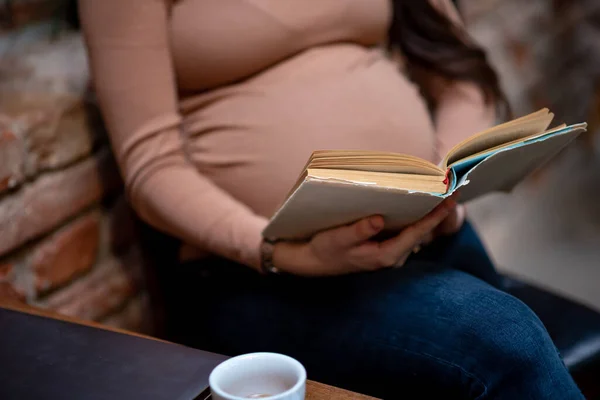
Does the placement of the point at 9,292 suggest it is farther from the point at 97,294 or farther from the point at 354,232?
the point at 354,232

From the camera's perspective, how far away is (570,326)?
1002mm

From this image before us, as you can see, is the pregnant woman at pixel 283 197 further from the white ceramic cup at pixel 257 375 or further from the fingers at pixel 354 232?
the white ceramic cup at pixel 257 375

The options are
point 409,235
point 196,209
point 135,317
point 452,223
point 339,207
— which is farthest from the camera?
point 135,317

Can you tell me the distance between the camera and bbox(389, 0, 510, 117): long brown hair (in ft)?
3.70

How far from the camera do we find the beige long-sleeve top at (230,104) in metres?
0.84

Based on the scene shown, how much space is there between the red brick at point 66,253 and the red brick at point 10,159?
0.36ft

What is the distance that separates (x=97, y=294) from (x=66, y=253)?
0.31 ft

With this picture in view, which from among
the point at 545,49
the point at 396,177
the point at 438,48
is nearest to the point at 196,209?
the point at 396,177

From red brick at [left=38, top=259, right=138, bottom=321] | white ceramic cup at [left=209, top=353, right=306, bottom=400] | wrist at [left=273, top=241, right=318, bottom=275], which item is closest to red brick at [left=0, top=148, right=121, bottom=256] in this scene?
red brick at [left=38, top=259, right=138, bottom=321]

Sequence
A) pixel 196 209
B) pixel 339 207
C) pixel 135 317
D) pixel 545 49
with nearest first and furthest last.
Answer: pixel 339 207, pixel 196 209, pixel 135 317, pixel 545 49

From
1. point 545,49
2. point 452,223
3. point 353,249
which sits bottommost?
point 545,49

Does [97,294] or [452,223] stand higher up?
[452,223]

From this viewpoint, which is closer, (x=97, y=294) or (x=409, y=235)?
(x=409, y=235)

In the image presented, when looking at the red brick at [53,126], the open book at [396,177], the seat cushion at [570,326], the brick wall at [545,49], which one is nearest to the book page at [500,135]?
the open book at [396,177]
